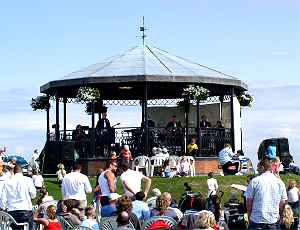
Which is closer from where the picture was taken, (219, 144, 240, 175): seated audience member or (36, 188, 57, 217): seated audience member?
(36, 188, 57, 217): seated audience member

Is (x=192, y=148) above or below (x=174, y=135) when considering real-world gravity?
below

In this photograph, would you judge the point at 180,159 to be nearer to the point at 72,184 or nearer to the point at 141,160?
the point at 141,160

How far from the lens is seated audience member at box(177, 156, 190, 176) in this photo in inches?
1093

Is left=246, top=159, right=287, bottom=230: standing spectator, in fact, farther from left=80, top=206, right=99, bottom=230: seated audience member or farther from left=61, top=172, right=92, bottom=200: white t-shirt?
left=61, top=172, right=92, bottom=200: white t-shirt

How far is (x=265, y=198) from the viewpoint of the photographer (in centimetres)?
1218

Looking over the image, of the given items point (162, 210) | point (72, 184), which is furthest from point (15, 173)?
point (162, 210)

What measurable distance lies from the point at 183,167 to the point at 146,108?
390cm

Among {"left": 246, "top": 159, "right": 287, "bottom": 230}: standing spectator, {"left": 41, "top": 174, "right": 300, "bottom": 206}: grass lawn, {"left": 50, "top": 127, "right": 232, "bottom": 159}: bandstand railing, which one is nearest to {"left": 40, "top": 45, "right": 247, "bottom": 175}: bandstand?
{"left": 50, "top": 127, "right": 232, "bottom": 159}: bandstand railing

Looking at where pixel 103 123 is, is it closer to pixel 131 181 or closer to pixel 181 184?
pixel 181 184

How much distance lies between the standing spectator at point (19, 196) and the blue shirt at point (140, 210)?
2.07 m

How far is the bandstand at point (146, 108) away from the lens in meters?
30.4

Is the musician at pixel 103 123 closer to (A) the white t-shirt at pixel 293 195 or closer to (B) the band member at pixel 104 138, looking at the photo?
(B) the band member at pixel 104 138

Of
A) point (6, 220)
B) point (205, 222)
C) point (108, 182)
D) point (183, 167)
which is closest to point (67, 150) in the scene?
point (183, 167)

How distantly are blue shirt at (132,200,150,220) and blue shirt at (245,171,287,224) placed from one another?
2345mm
